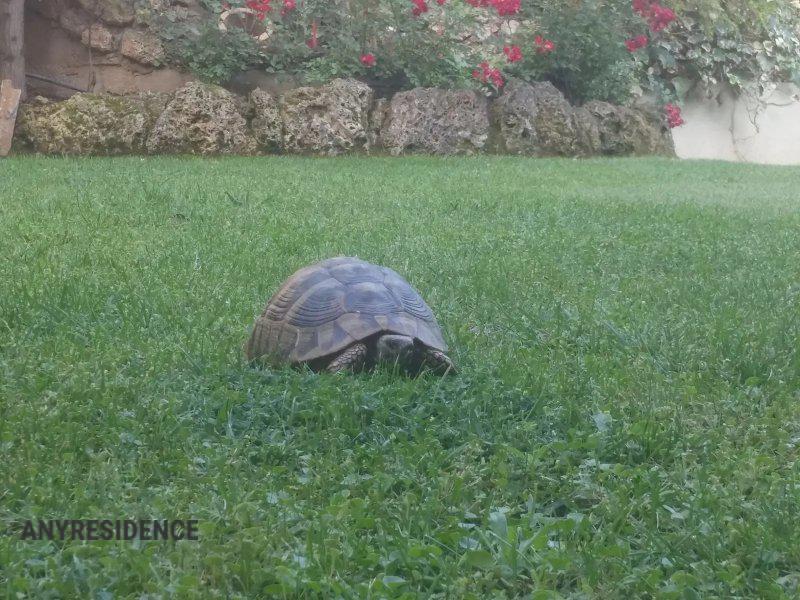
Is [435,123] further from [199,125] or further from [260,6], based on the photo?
[199,125]

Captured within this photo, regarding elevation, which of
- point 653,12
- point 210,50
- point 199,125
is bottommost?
point 199,125

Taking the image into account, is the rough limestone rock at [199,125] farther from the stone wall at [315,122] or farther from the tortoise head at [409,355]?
the tortoise head at [409,355]

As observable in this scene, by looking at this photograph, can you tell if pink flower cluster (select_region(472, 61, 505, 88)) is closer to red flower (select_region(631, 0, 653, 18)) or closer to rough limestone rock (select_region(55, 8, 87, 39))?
red flower (select_region(631, 0, 653, 18))

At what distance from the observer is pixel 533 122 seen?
42.3 feet

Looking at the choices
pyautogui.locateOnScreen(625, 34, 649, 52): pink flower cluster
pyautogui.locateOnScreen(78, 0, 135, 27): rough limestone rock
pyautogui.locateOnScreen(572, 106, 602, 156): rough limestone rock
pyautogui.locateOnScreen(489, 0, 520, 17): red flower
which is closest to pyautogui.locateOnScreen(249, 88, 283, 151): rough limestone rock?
pyautogui.locateOnScreen(78, 0, 135, 27): rough limestone rock

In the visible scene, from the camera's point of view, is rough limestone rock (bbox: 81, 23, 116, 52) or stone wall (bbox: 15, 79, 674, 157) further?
rough limestone rock (bbox: 81, 23, 116, 52)

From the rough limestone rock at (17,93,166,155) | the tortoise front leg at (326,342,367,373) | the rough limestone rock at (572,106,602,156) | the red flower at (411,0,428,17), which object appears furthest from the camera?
the rough limestone rock at (572,106,602,156)

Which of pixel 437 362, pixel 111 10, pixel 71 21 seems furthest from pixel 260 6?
pixel 437 362

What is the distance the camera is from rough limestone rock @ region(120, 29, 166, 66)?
39.5 ft

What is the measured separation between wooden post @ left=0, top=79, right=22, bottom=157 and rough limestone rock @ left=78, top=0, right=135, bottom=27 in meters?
1.97

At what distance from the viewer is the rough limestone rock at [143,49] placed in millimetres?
12031

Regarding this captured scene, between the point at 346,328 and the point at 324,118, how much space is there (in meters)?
8.33

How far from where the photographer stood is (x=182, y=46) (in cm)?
1196

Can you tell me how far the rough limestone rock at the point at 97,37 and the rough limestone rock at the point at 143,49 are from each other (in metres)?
0.20
